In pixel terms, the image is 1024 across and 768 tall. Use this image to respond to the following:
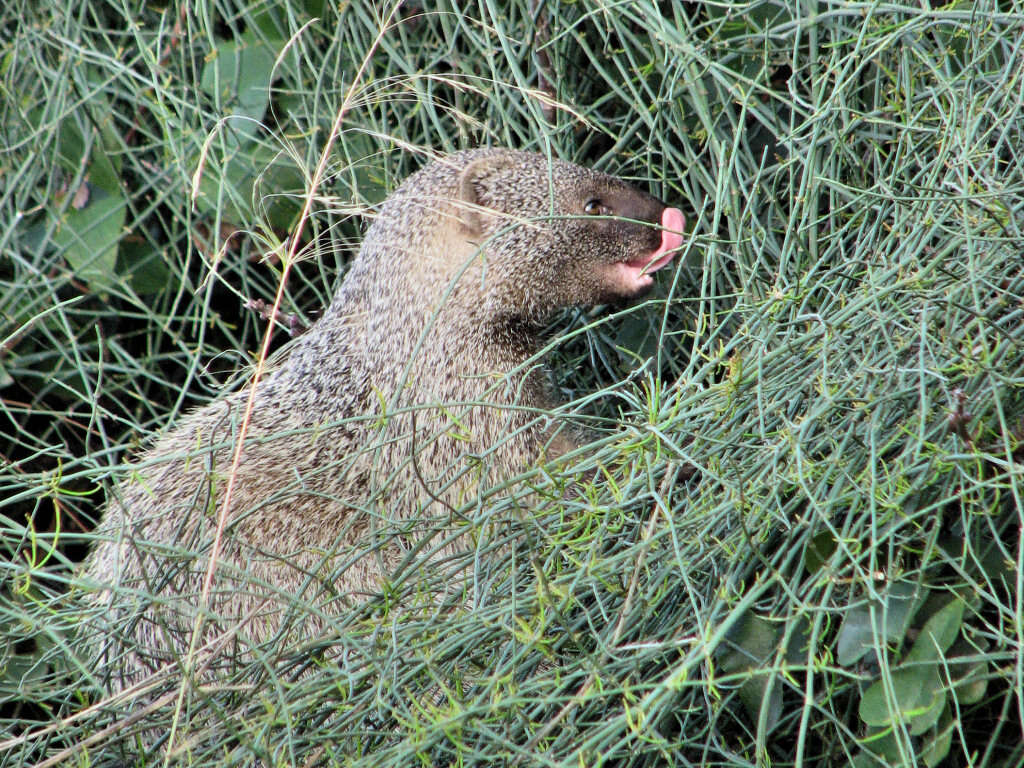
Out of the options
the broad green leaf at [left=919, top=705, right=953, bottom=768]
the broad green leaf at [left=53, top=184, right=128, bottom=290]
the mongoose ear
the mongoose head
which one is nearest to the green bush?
the broad green leaf at [left=919, top=705, right=953, bottom=768]

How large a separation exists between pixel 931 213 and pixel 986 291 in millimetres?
164

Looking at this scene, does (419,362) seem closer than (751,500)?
No

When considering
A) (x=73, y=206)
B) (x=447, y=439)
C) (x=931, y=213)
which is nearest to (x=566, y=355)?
(x=447, y=439)

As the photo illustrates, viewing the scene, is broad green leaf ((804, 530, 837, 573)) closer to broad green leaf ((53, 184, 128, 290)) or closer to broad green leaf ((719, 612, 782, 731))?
broad green leaf ((719, 612, 782, 731))

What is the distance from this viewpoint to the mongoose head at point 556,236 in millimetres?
2145

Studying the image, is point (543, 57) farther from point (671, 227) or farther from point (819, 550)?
point (819, 550)

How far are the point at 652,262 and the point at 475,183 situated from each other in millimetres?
386

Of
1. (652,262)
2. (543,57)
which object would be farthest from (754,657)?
A: (543,57)

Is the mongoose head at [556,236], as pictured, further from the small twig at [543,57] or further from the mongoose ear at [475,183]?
the small twig at [543,57]

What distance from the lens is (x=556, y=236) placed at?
2.16 meters

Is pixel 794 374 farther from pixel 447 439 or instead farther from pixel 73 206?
pixel 73 206

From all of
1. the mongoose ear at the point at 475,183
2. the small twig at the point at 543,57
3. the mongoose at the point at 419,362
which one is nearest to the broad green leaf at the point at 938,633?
the mongoose at the point at 419,362

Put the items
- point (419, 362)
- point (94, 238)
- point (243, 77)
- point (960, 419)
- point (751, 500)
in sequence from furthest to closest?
point (94, 238) → point (243, 77) → point (419, 362) → point (751, 500) → point (960, 419)

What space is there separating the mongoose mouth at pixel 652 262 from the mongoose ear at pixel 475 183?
294mm
